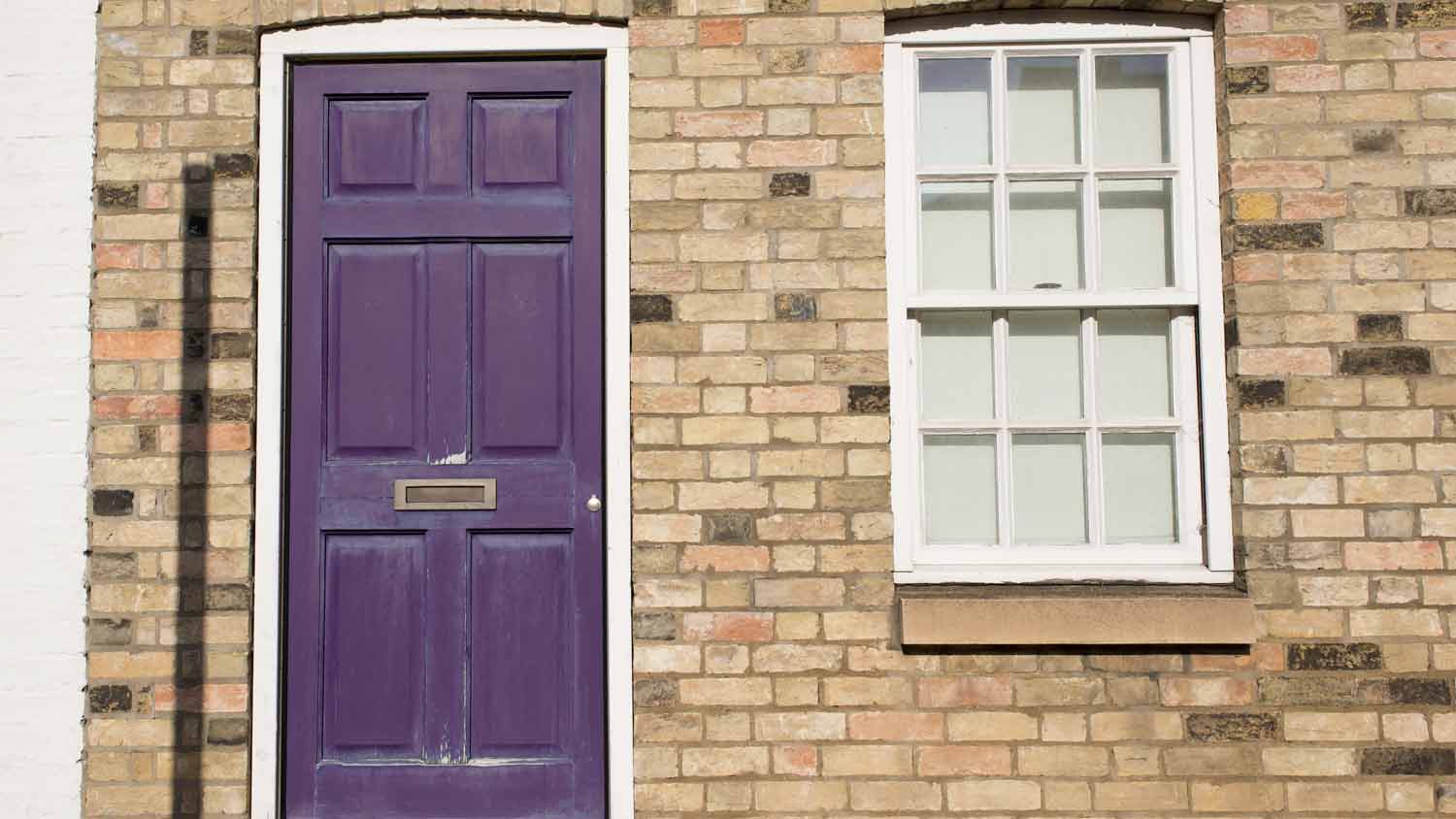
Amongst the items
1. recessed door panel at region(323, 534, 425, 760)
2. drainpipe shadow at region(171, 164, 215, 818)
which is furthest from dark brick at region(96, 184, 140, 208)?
recessed door panel at region(323, 534, 425, 760)

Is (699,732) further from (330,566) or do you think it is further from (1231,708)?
(1231,708)

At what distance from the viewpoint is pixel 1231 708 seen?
11.6 feet

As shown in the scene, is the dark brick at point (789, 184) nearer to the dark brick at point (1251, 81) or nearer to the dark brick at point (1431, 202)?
the dark brick at point (1251, 81)

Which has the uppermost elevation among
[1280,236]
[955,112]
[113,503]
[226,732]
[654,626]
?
[955,112]

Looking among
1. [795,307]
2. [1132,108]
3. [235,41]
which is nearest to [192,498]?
[235,41]

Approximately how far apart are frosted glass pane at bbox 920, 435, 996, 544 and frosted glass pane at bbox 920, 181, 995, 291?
1.74 feet

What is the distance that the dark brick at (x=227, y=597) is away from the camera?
3.62m

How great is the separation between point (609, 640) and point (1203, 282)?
223 centimetres

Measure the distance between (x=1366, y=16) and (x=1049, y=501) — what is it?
185 cm

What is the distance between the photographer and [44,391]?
3.67m

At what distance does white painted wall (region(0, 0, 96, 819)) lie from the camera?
3.61 metres

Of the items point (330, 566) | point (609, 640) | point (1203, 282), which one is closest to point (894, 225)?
point (1203, 282)

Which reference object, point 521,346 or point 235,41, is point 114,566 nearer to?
point 521,346

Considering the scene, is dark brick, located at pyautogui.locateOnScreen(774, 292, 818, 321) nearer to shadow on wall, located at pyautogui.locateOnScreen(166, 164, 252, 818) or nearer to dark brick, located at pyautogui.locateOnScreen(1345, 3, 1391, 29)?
shadow on wall, located at pyautogui.locateOnScreen(166, 164, 252, 818)
